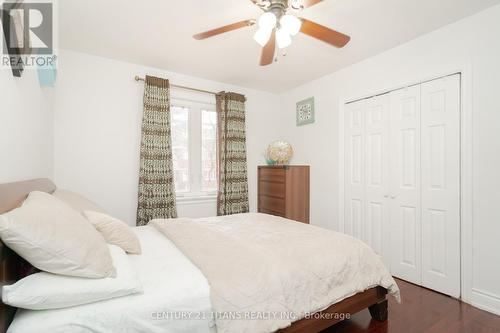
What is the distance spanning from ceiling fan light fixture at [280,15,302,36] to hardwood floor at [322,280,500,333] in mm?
2050

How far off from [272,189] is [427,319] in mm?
2194

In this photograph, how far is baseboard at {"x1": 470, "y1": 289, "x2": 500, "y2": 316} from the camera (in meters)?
1.92

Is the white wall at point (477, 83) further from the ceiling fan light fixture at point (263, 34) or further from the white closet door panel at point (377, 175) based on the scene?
the ceiling fan light fixture at point (263, 34)

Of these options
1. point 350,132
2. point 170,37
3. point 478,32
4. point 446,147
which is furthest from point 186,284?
point 478,32

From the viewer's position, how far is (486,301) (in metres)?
1.97

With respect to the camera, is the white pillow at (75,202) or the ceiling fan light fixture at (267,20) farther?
the white pillow at (75,202)

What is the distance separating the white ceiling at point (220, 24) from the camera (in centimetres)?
195

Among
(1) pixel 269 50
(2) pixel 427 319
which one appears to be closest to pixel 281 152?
(1) pixel 269 50

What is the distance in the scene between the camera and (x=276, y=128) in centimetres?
422

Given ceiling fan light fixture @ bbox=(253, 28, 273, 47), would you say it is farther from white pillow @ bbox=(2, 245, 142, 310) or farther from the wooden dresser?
the wooden dresser

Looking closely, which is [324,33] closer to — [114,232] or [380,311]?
[114,232]

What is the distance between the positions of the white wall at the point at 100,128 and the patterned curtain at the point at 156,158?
16 centimetres

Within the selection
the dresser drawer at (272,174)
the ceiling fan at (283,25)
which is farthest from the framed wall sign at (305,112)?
the ceiling fan at (283,25)

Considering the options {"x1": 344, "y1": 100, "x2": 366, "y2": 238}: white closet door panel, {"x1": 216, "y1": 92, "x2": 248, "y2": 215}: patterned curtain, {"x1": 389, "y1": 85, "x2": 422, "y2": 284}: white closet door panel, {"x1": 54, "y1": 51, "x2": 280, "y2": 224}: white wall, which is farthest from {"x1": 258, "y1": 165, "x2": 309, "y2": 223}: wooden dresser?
{"x1": 54, "y1": 51, "x2": 280, "y2": 224}: white wall
